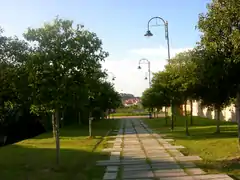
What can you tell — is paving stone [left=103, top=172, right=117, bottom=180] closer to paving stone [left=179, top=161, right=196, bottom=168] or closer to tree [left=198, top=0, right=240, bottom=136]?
paving stone [left=179, top=161, right=196, bottom=168]

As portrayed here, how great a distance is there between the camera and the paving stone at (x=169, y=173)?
37.6 ft

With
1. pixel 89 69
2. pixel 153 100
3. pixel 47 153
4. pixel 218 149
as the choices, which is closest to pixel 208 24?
pixel 89 69

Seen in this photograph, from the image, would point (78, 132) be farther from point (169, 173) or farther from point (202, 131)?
point (169, 173)

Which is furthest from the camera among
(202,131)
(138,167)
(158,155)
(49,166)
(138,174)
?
(202,131)

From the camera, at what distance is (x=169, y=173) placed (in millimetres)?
11766

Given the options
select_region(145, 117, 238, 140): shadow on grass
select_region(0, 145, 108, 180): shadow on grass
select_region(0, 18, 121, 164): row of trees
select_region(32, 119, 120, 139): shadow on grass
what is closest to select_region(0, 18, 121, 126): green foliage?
select_region(0, 18, 121, 164): row of trees

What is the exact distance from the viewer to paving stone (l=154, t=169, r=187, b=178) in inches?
451

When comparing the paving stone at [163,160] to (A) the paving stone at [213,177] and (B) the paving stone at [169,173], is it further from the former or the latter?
(A) the paving stone at [213,177]

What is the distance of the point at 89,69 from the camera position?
14078mm

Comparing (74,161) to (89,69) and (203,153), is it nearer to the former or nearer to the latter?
(89,69)

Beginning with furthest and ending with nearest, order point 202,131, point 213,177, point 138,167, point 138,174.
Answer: point 202,131 < point 138,167 < point 138,174 < point 213,177

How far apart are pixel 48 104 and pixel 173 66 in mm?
13704

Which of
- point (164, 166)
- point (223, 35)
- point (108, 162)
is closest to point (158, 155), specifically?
point (108, 162)

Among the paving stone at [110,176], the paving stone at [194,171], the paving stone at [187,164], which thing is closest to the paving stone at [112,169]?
the paving stone at [110,176]
